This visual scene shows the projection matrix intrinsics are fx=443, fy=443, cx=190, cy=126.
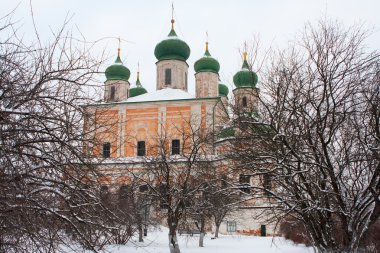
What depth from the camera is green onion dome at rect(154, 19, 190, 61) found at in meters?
35.2

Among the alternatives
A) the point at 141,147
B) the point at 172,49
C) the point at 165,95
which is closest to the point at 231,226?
the point at 141,147

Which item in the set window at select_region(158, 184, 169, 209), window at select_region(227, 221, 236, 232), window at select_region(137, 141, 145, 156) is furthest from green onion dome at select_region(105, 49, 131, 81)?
window at select_region(158, 184, 169, 209)

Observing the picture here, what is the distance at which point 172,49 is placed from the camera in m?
35.2

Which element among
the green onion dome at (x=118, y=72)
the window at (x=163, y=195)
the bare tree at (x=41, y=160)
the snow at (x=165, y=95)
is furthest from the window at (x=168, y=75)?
the bare tree at (x=41, y=160)

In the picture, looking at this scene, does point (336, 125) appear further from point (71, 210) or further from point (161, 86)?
point (161, 86)

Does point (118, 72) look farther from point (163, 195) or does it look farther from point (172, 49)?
point (163, 195)

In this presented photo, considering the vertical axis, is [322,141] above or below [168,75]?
below

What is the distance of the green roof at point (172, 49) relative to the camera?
116 feet

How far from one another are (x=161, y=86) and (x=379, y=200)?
29145 millimetres

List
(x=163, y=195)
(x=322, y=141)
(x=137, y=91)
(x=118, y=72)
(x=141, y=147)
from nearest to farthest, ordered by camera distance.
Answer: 1. (x=322, y=141)
2. (x=163, y=195)
3. (x=141, y=147)
4. (x=118, y=72)
5. (x=137, y=91)

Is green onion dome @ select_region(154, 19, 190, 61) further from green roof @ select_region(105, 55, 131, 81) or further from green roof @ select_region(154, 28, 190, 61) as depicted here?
green roof @ select_region(105, 55, 131, 81)

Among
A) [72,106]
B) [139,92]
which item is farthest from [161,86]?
[72,106]

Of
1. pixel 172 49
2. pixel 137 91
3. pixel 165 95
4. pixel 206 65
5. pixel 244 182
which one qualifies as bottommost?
pixel 244 182

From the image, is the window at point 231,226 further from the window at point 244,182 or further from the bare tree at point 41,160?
the bare tree at point 41,160
